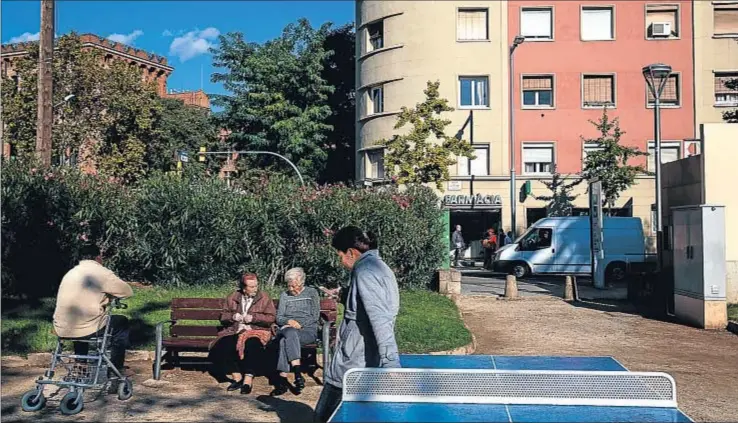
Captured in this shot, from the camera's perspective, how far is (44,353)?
10688 millimetres

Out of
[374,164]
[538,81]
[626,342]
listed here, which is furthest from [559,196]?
[626,342]

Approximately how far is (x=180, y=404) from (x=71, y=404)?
3.49 feet

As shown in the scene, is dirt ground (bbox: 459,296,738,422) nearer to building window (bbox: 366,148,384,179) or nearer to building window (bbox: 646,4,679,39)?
building window (bbox: 366,148,384,179)

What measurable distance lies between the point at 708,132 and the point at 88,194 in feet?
42.0

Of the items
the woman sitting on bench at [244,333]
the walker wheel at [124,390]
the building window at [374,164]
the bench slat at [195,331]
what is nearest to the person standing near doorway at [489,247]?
the building window at [374,164]

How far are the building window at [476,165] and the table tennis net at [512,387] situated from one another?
3415 cm

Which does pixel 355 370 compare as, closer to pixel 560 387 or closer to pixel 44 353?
pixel 560 387

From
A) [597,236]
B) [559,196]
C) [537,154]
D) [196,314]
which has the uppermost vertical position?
[537,154]

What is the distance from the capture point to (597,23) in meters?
38.5

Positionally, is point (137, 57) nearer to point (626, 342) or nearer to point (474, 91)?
point (474, 91)

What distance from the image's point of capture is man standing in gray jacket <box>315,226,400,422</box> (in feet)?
17.3

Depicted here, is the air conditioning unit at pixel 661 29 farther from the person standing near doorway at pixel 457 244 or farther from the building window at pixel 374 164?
the building window at pixel 374 164

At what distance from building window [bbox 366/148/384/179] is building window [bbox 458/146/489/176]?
12.3 ft

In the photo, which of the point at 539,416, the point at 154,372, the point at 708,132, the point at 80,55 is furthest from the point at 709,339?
the point at 80,55
